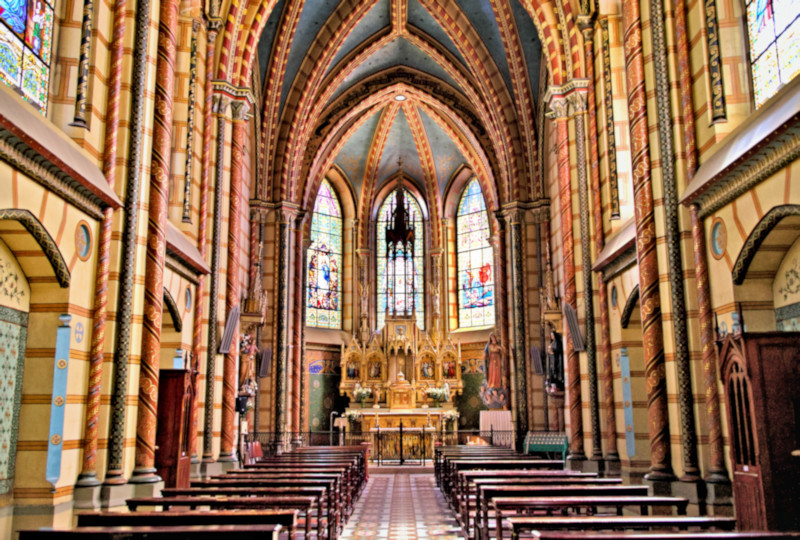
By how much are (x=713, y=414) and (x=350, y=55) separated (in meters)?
19.5

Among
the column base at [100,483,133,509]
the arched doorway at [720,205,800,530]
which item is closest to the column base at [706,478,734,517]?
the arched doorway at [720,205,800,530]

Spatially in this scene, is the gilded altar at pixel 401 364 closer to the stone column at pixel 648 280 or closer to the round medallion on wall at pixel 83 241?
the stone column at pixel 648 280

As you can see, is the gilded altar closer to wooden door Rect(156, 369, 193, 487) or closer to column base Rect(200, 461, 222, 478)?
column base Rect(200, 461, 222, 478)

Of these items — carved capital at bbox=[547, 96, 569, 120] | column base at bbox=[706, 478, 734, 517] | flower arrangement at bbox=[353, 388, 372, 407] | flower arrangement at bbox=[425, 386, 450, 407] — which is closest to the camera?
column base at bbox=[706, 478, 734, 517]

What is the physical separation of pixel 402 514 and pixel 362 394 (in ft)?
55.7

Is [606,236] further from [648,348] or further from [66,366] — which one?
[66,366]

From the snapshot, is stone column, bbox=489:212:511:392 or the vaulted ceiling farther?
stone column, bbox=489:212:511:392

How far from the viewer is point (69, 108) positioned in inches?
372

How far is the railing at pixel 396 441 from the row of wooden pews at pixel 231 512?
1109 cm

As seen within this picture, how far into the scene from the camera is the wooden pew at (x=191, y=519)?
6.03 metres

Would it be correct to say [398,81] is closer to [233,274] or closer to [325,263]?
[325,263]

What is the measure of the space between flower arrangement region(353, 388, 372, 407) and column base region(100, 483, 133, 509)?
19.9 meters

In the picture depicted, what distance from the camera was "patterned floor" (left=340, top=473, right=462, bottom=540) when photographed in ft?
33.9

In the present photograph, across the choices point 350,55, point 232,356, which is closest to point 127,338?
point 232,356
